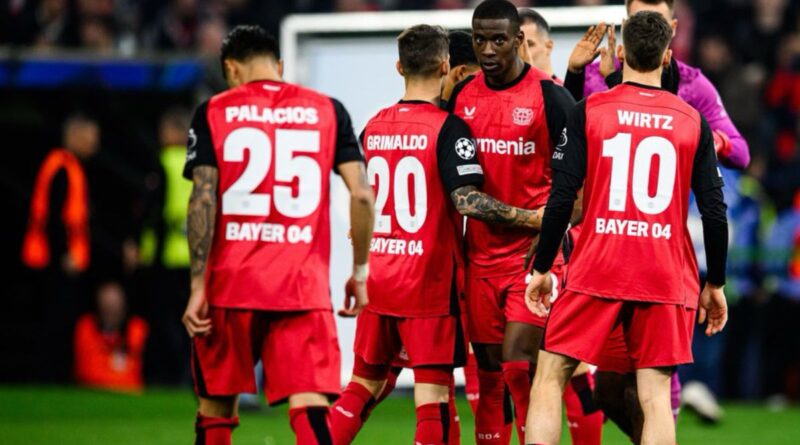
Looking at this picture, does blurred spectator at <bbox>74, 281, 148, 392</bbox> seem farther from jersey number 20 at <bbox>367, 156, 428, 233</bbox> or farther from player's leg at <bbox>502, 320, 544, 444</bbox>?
player's leg at <bbox>502, 320, 544, 444</bbox>

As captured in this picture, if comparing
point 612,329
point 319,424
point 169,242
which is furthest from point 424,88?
point 169,242

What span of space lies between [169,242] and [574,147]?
740cm

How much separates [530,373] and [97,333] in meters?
8.30

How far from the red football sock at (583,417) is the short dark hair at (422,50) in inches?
74.8

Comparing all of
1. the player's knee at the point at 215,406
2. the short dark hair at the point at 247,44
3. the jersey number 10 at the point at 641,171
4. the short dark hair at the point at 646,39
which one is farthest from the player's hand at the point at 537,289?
the short dark hair at the point at 247,44

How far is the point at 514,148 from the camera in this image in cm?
807

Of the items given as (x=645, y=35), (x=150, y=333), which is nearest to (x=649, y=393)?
(x=645, y=35)

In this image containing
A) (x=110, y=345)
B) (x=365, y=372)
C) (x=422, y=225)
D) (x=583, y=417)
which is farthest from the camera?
(x=110, y=345)

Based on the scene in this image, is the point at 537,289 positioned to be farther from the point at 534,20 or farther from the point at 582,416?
the point at 534,20

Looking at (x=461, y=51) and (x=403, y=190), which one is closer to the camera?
(x=403, y=190)

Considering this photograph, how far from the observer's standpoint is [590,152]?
7188mm

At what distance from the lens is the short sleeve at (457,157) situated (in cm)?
775

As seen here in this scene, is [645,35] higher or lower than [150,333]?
higher

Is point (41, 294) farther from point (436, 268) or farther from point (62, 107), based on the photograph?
point (436, 268)
